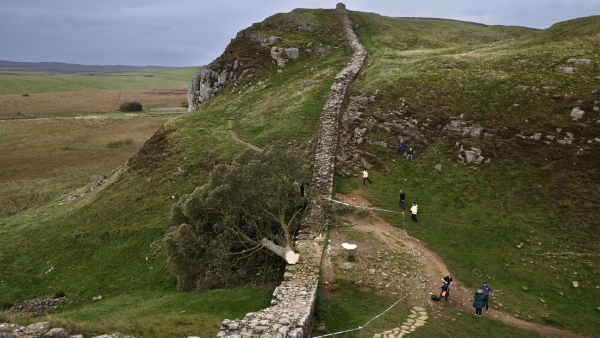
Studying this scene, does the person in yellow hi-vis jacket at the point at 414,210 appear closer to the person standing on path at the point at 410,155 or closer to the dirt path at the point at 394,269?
the dirt path at the point at 394,269

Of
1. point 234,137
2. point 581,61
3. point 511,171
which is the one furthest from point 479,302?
point 581,61

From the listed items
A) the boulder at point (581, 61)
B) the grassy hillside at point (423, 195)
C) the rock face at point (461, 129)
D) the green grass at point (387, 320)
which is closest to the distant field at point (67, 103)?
the grassy hillside at point (423, 195)

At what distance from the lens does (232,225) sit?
24922 millimetres

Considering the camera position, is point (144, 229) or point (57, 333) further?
point (144, 229)

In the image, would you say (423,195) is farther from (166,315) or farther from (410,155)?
(166,315)

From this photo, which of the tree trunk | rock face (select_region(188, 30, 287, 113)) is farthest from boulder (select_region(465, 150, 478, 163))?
rock face (select_region(188, 30, 287, 113))

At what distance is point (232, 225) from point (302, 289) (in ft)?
24.1

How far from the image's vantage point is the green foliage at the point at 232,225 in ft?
77.7

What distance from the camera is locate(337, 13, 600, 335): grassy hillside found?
24277 millimetres

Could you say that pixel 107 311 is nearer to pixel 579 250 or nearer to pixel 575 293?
pixel 575 293

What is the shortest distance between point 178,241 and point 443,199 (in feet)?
76.6

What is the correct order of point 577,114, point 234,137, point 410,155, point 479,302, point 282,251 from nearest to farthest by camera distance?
1. point 479,302
2. point 282,251
3. point 577,114
4. point 410,155
5. point 234,137

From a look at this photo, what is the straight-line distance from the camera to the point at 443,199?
1294 inches

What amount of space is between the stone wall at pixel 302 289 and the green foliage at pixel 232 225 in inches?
90.1
